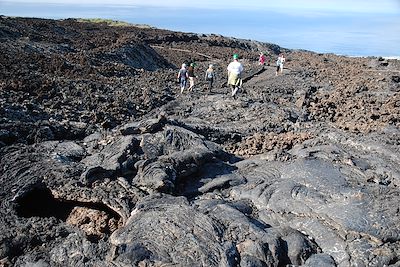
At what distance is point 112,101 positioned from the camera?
60.0 ft

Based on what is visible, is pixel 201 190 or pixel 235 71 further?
pixel 235 71

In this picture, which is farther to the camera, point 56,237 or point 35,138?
point 35,138

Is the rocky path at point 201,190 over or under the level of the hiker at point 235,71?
under

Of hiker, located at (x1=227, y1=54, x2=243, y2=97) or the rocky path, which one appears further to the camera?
hiker, located at (x1=227, y1=54, x2=243, y2=97)

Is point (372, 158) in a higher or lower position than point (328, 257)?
higher

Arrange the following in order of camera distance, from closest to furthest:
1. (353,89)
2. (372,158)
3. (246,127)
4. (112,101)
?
(372,158) < (246,127) < (112,101) < (353,89)

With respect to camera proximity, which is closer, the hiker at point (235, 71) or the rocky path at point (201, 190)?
the rocky path at point (201, 190)

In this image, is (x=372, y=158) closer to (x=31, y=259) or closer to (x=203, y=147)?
(x=203, y=147)

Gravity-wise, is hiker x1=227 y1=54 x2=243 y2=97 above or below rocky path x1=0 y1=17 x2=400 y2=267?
above

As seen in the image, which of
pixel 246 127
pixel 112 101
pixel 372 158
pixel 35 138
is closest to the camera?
pixel 372 158

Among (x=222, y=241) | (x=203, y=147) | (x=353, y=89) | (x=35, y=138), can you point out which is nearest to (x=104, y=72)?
(x=353, y=89)

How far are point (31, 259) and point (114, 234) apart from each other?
1235mm

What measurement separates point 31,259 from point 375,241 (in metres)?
5.15

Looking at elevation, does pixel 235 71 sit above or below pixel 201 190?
above
